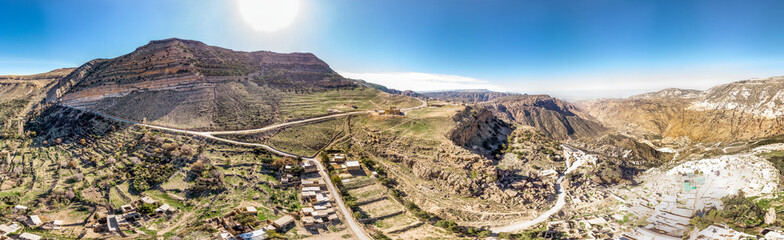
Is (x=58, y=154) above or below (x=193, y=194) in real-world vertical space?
above

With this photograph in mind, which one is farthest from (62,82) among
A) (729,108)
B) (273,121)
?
(729,108)

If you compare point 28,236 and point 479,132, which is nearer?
point 28,236

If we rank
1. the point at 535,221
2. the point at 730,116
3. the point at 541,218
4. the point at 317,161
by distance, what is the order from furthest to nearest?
the point at 730,116 < the point at 317,161 < the point at 541,218 < the point at 535,221

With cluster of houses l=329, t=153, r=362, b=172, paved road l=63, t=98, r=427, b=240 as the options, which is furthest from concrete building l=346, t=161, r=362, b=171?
paved road l=63, t=98, r=427, b=240

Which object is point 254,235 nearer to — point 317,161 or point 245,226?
point 245,226

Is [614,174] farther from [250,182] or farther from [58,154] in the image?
[58,154]

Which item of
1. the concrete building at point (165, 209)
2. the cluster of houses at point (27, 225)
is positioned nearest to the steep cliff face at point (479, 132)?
the concrete building at point (165, 209)

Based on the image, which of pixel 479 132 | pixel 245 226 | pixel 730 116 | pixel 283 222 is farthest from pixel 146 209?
pixel 730 116
